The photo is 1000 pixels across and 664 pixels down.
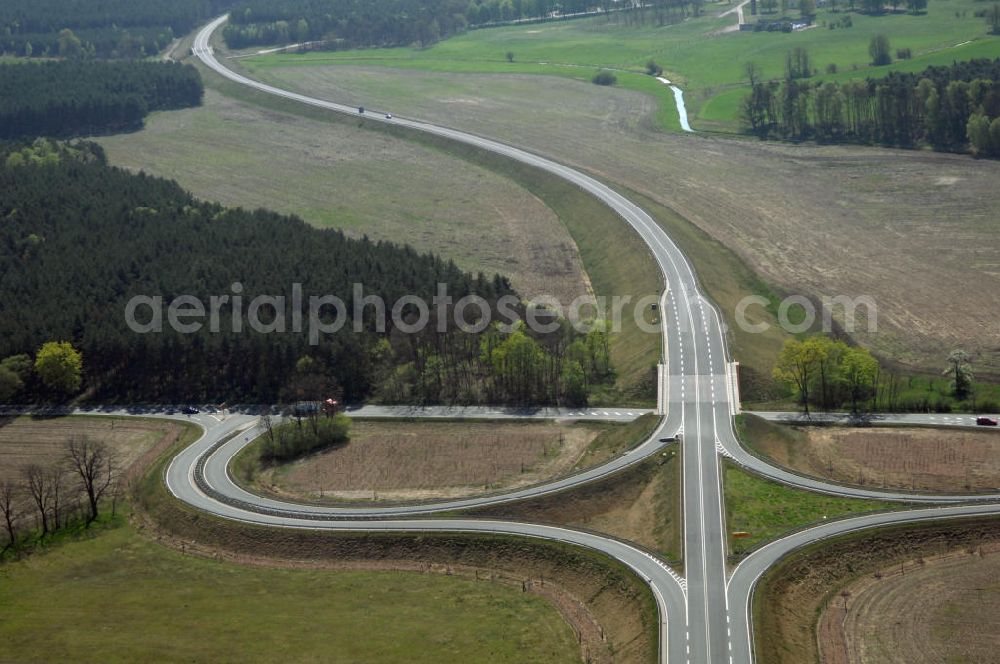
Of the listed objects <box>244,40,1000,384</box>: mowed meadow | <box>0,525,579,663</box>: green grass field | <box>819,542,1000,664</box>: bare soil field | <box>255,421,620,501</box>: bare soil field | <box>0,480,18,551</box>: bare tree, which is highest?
<box>244,40,1000,384</box>: mowed meadow

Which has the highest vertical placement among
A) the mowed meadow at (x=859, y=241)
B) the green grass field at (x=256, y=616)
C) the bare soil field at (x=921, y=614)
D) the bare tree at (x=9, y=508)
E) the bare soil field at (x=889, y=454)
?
the mowed meadow at (x=859, y=241)

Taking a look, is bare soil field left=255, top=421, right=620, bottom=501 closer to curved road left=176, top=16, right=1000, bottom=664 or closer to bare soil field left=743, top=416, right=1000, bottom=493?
curved road left=176, top=16, right=1000, bottom=664

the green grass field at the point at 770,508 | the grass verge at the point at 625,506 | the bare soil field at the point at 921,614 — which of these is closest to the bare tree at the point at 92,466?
the grass verge at the point at 625,506

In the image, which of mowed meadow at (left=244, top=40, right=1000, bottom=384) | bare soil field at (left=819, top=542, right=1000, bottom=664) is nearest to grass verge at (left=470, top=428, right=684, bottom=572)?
bare soil field at (left=819, top=542, right=1000, bottom=664)

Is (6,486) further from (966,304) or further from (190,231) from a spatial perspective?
(966,304)

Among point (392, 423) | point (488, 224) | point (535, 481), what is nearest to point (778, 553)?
point (535, 481)

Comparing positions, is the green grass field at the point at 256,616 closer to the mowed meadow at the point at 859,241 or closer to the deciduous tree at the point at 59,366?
the deciduous tree at the point at 59,366
